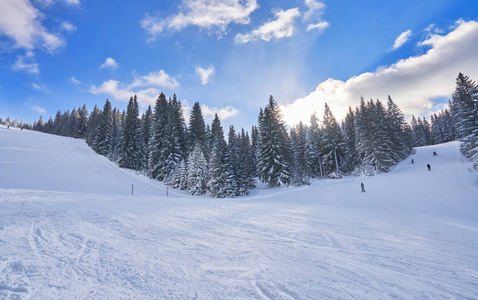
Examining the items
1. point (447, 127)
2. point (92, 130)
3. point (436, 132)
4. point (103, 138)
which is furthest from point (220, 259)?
point (436, 132)

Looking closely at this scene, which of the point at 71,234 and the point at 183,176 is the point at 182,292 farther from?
the point at 183,176

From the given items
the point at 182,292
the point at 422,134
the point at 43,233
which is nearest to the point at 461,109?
the point at 182,292

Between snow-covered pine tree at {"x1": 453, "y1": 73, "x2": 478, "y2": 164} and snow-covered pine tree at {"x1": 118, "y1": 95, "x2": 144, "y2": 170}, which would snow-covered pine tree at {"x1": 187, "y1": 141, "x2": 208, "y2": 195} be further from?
snow-covered pine tree at {"x1": 453, "y1": 73, "x2": 478, "y2": 164}

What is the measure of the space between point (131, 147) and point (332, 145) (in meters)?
38.7

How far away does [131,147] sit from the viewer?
125ft

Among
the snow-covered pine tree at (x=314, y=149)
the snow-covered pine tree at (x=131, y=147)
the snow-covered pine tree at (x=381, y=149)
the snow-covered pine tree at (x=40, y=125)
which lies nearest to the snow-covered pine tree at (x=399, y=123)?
the snow-covered pine tree at (x=381, y=149)

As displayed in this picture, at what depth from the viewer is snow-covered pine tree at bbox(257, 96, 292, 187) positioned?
29422 millimetres

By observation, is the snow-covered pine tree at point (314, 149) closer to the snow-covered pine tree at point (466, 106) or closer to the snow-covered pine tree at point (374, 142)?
the snow-covered pine tree at point (374, 142)

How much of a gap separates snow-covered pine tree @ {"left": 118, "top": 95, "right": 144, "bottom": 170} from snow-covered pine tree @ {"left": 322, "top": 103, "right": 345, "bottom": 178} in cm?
3724

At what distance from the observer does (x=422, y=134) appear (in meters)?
82.4

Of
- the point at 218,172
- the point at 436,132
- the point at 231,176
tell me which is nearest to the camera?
the point at 231,176

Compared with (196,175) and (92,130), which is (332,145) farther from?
(92,130)

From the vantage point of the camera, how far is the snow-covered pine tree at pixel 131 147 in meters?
37.0

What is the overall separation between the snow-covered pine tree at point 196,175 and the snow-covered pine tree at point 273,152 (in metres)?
9.23
